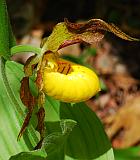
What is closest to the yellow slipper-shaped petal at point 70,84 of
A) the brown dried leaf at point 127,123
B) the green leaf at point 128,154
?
the green leaf at point 128,154

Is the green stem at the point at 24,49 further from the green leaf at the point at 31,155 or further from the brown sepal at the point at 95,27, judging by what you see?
the green leaf at the point at 31,155

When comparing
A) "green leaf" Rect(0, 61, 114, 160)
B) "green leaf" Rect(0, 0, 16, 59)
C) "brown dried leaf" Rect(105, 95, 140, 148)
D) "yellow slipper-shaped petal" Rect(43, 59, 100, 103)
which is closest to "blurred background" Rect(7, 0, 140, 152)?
"brown dried leaf" Rect(105, 95, 140, 148)

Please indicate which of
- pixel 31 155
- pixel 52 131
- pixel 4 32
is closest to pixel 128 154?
pixel 52 131

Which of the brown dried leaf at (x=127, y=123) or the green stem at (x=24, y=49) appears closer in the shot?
the green stem at (x=24, y=49)

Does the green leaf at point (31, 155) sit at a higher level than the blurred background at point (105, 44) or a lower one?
higher

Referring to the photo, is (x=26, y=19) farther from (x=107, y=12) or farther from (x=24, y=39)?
(x=107, y=12)
